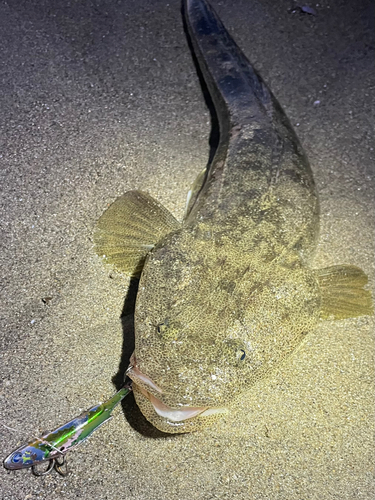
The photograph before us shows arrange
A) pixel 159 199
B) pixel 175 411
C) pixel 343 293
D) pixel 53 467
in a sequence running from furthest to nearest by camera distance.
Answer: pixel 159 199 → pixel 343 293 → pixel 53 467 → pixel 175 411

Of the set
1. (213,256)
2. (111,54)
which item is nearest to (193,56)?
(111,54)

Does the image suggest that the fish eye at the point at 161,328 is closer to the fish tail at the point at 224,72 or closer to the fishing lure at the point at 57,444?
the fishing lure at the point at 57,444

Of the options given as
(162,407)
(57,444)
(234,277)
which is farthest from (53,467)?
(234,277)

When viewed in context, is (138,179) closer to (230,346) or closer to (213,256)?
(213,256)

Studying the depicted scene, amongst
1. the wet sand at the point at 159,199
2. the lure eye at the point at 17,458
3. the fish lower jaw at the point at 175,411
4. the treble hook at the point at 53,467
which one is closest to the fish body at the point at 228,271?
the fish lower jaw at the point at 175,411

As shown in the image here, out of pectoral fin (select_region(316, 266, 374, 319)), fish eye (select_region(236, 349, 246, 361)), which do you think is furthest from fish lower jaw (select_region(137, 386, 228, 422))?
pectoral fin (select_region(316, 266, 374, 319))

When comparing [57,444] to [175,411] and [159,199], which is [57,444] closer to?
[175,411]
